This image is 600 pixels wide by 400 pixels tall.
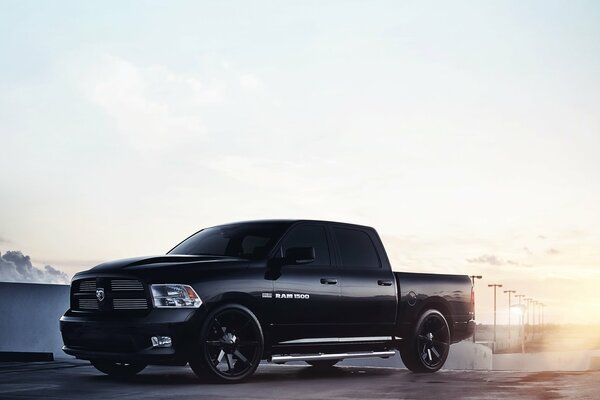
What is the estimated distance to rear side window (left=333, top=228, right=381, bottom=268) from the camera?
13.2 metres

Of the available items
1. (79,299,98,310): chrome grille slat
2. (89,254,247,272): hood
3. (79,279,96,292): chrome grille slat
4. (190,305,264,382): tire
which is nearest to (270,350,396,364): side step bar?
(190,305,264,382): tire

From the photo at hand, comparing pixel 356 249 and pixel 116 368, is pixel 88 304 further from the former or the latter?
pixel 356 249

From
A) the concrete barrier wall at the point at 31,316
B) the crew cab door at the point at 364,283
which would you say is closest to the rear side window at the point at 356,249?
the crew cab door at the point at 364,283

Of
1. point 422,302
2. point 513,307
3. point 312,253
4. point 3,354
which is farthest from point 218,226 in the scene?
point 513,307

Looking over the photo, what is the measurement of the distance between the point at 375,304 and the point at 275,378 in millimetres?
1873

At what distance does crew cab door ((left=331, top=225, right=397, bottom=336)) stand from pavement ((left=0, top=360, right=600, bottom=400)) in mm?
745

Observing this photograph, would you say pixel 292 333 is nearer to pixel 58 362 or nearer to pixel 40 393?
pixel 40 393

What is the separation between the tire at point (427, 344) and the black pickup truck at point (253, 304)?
0.02 metres

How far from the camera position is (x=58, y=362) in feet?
49.3

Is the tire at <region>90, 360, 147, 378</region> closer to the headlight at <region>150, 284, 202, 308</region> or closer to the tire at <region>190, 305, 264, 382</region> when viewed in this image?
the tire at <region>190, 305, 264, 382</region>

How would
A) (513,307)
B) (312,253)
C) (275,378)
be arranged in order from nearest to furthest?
(312,253)
(275,378)
(513,307)

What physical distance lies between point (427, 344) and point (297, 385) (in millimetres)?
3613

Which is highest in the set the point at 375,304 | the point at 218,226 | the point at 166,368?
the point at 218,226

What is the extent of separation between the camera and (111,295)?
11.2 meters
